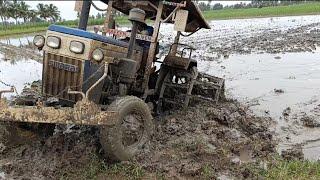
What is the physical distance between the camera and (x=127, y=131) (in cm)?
655

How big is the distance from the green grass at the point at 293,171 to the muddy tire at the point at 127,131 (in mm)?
1696

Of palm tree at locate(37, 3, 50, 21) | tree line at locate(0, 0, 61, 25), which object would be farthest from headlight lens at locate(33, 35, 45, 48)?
palm tree at locate(37, 3, 50, 21)

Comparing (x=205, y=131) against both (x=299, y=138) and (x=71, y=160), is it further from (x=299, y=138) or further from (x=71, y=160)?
(x=71, y=160)

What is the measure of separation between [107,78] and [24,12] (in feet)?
184

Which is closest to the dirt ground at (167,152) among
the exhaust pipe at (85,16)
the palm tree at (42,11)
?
the exhaust pipe at (85,16)

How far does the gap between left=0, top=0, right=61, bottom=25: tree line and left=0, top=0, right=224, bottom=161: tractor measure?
164 feet

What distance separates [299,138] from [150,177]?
3152 millimetres

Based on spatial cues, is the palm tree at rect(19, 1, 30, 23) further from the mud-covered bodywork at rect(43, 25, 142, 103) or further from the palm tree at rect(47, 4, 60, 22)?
the mud-covered bodywork at rect(43, 25, 142, 103)

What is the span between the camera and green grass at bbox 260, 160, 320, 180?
233 inches

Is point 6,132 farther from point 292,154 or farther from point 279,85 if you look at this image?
point 279,85

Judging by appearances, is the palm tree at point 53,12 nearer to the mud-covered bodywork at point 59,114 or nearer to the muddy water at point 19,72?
the muddy water at point 19,72

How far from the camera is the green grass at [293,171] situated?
5.91 meters

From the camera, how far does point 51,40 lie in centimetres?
655

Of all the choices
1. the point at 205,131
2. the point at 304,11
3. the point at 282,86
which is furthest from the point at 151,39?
the point at 304,11
